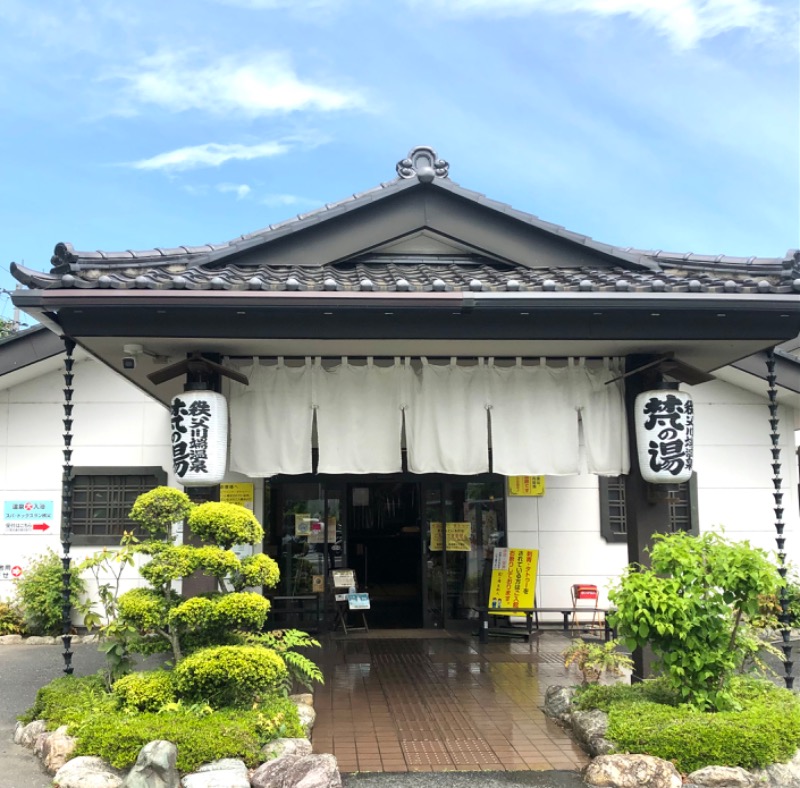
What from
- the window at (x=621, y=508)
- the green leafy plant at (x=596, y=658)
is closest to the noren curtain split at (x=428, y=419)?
the green leafy plant at (x=596, y=658)

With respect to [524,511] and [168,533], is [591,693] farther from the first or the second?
[524,511]

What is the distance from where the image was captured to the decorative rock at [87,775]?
5.04 meters

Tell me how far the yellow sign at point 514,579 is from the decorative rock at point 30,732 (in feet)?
23.5

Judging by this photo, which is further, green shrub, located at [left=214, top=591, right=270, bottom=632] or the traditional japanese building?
the traditional japanese building

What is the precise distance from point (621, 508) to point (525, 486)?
184 centimetres

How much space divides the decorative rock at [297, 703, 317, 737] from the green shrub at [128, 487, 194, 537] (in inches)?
77.9

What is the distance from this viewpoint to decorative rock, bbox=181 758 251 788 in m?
4.92

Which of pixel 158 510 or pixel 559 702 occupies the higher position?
pixel 158 510

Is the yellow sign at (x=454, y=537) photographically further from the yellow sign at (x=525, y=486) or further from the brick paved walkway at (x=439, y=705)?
the brick paved walkway at (x=439, y=705)

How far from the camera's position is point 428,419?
8.11 metres

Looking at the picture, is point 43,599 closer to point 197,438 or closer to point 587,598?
point 197,438

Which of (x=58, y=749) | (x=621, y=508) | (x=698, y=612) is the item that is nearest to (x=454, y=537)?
(x=621, y=508)

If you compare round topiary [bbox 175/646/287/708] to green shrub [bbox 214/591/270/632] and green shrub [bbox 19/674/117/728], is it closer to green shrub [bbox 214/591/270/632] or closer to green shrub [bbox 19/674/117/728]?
green shrub [bbox 214/591/270/632]

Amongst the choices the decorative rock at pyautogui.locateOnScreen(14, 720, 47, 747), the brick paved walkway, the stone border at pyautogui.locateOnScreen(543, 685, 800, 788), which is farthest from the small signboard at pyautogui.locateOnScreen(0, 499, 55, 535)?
the stone border at pyautogui.locateOnScreen(543, 685, 800, 788)
